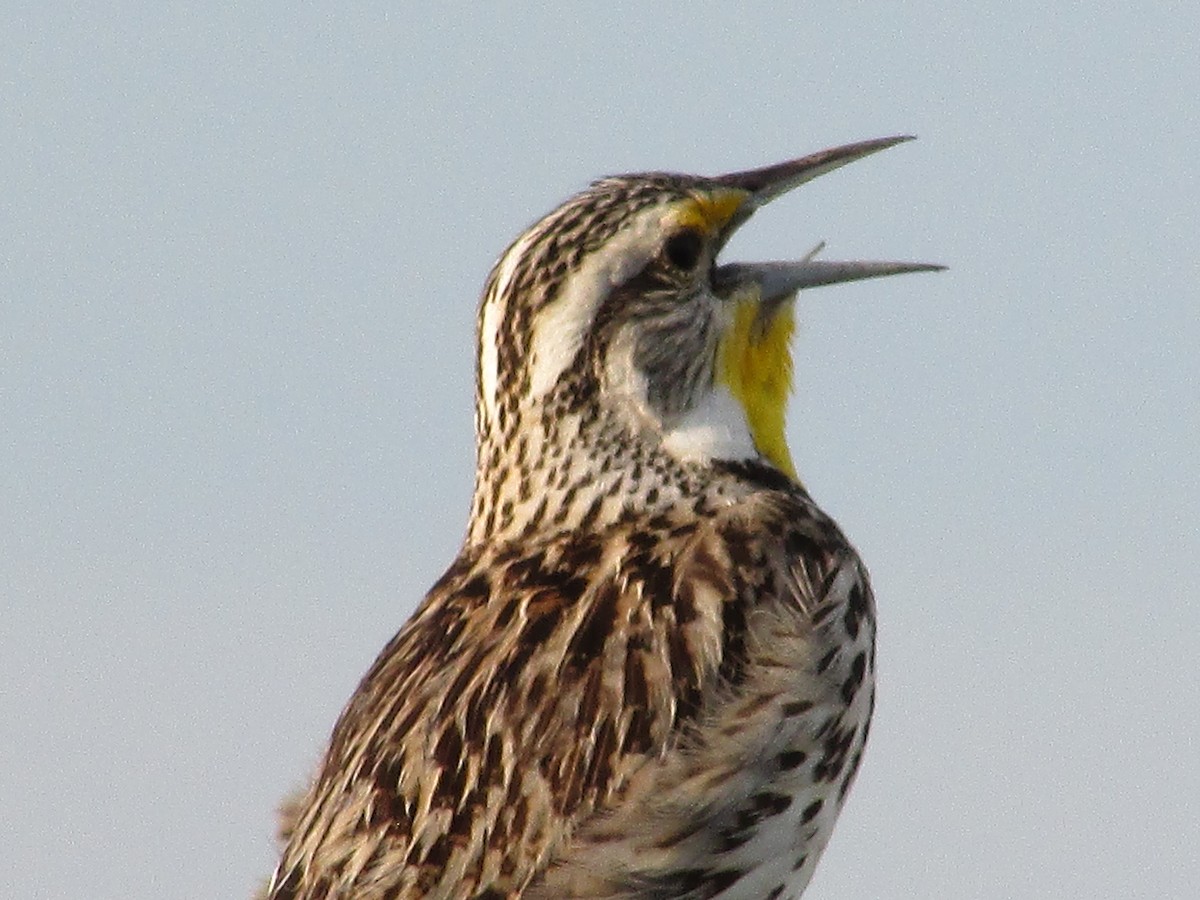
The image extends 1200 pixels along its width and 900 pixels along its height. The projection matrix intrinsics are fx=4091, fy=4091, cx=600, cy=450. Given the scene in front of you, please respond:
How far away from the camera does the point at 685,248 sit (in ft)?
29.6

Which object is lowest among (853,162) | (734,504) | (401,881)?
(401,881)

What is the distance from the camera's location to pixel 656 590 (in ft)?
27.4

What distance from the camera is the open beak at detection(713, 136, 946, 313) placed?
901 centimetres

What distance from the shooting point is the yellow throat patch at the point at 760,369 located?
29.6ft

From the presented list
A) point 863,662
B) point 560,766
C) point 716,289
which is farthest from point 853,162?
point 560,766

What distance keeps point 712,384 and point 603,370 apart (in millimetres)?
251

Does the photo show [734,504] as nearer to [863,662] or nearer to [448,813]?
[863,662]

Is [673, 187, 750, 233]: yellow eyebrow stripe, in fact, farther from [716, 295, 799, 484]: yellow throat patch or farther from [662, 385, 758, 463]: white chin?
[662, 385, 758, 463]: white chin

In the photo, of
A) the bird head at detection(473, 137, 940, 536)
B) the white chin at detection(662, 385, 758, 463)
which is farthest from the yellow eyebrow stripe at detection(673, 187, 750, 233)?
the white chin at detection(662, 385, 758, 463)

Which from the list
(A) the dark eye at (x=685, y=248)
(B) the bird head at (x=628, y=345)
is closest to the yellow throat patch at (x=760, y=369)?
(B) the bird head at (x=628, y=345)

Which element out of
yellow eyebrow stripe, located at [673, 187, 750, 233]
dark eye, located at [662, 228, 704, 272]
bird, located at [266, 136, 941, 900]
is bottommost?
bird, located at [266, 136, 941, 900]

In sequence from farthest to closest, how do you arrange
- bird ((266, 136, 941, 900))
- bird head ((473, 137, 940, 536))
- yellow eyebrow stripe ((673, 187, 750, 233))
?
yellow eyebrow stripe ((673, 187, 750, 233)), bird head ((473, 137, 940, 536)), bird ((266, 136, 941, 900))

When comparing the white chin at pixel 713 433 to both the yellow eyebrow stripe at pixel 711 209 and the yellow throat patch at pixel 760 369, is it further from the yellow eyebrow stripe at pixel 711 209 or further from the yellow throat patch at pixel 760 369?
the yellow eyebrow stripe at pixel 711 209

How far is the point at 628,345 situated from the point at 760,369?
0.34 metres
